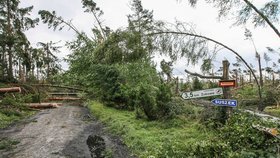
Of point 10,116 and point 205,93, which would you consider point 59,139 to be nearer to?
point 205,93

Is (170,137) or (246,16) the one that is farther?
(246,16)

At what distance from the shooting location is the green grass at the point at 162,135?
22.7 ft

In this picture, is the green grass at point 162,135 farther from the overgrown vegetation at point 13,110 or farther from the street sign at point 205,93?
the overgrown vegetation at point 13,110

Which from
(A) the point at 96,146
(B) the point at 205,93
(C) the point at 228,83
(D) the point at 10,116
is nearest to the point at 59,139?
(A) the point at 96,146

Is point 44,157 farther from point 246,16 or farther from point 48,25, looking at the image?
point 48,25

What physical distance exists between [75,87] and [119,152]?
20662mm

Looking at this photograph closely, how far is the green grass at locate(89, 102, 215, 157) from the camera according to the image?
691 cm

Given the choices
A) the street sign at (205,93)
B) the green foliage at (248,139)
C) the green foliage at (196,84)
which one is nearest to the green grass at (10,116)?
the street sign at (205,93)

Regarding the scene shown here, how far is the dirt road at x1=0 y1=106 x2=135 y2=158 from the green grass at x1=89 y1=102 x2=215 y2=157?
0.37 metres

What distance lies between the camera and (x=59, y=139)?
32.0 ft

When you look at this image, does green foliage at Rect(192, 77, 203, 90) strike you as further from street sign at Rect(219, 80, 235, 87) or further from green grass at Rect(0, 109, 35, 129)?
street sign at Rect(219, 80, 235, 87)

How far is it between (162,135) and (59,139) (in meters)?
3.09

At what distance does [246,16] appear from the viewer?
9164mm

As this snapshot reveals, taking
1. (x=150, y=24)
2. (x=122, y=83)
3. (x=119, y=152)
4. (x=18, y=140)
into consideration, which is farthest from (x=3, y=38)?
(x=119, y=152)
